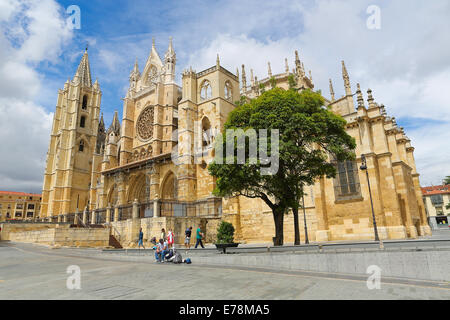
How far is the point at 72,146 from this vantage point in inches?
1828

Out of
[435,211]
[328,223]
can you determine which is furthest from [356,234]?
[435,211]

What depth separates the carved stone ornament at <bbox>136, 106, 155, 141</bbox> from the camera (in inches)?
1458

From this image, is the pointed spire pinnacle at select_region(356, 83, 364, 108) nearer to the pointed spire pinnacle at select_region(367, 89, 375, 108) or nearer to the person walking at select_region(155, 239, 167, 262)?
the pointed spire pinnacle at select_region(367, 89, 375, 108)

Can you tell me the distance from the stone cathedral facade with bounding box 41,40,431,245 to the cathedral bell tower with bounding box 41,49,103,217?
18 cm

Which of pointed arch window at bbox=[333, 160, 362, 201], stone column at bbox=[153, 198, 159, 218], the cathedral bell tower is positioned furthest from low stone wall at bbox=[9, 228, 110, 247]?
the cathedral bell tower

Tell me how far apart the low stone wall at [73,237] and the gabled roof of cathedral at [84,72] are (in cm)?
3829

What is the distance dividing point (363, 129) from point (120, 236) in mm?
19472

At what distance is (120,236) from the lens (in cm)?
2133

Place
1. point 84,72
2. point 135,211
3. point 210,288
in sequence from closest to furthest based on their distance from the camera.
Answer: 1. point 210,288
2. point 135,211
3. point 84,72

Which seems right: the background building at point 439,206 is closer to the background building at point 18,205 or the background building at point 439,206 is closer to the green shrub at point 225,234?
the green shrub at point 225,234

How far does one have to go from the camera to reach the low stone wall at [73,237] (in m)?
19.1

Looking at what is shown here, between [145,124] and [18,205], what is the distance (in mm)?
64953

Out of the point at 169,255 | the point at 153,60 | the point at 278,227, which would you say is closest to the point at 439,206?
the point at 278,227

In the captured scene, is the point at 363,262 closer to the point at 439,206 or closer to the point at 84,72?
the point at 439,206
